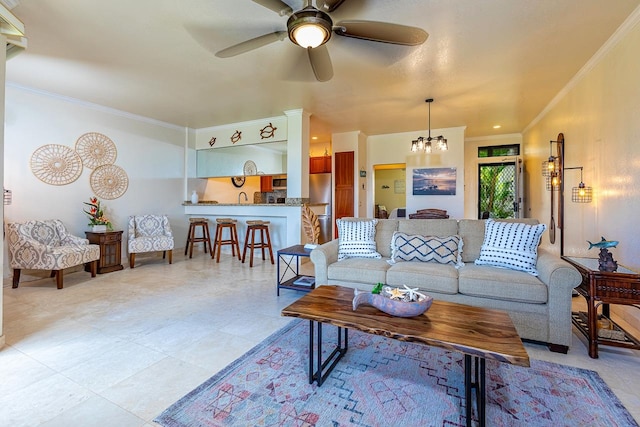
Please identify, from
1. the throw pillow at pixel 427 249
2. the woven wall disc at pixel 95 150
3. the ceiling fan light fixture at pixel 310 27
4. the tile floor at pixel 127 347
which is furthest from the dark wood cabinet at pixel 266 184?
the ceiling fan light fixture at pixel 310 27

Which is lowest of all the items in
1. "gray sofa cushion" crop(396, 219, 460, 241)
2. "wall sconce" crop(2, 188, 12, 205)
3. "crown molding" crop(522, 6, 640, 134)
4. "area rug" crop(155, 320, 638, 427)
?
"area rug" crop(155, 320, 638, 427)

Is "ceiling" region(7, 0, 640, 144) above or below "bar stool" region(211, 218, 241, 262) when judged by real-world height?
above

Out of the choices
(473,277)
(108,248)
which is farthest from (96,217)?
(473,277)

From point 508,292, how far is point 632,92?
1975mm

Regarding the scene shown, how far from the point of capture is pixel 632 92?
232 cm

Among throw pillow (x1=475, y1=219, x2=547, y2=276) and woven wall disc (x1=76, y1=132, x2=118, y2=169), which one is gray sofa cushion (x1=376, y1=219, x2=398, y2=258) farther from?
woven wall disc (x1=76, y1=132, x2=118, y2=169)

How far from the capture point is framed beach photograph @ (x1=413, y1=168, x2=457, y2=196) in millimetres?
5766

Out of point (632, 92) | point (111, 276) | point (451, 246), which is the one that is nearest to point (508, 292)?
point (451, 246)

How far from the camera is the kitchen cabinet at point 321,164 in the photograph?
6.70 metres

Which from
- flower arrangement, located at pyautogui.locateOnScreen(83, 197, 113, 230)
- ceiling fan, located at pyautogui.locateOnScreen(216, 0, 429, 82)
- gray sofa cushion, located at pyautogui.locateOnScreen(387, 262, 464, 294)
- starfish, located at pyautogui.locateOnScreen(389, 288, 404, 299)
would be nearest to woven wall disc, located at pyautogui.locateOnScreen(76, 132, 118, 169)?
flower arrangement, located at pyautogui.locateOnScreen(83, 197, 113, 230)

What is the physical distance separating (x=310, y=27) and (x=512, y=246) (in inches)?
94.0

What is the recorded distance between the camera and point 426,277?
7.84 ft

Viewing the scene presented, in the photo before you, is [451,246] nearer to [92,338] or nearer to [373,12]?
[373,12]

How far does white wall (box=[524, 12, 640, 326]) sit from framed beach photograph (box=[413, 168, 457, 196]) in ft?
6.61
